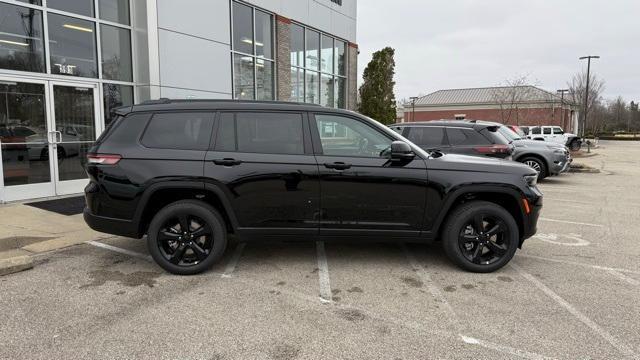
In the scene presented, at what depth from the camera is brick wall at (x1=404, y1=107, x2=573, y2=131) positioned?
52688mm

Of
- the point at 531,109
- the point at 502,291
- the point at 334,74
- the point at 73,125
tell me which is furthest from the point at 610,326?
the point at 531,109

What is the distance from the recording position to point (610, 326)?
3.59 m

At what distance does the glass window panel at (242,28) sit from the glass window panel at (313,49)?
298cm

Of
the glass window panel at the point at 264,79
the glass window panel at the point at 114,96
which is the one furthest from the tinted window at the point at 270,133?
the glass window panel at the point at 264,79

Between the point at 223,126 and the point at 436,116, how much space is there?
63.0 m

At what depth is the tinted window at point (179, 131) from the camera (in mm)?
4699

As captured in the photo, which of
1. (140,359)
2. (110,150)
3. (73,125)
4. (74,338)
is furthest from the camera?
(73,125)

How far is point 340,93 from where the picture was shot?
1789cm

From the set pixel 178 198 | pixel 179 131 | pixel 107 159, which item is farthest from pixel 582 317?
pixel 107 159

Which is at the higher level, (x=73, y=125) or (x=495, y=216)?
(x=73, y=125)

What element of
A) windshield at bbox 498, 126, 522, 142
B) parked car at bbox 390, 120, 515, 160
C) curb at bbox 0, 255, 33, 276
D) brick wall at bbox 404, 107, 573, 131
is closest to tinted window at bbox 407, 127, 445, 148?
parked car at bbox 390, 120, 515, 160

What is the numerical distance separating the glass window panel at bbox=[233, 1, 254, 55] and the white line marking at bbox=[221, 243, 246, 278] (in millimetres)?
8143

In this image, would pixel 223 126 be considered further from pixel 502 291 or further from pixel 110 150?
pixel 502 291

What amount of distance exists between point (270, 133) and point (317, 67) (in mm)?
11892
